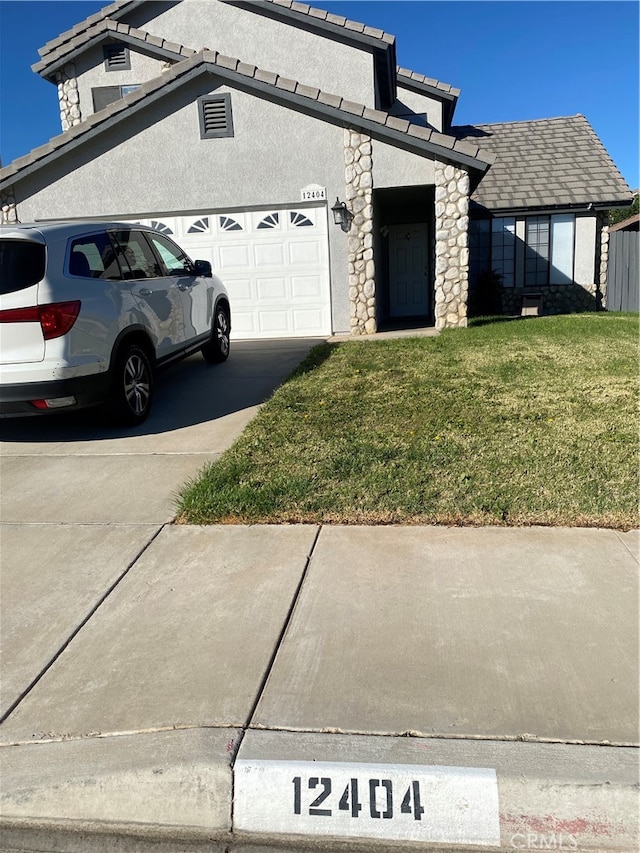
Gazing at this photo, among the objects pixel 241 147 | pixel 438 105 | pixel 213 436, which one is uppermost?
pixel 438 105

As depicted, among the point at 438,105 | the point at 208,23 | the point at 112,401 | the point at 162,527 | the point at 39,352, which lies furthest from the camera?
the point at 438,105

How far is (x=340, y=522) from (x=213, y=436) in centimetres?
235

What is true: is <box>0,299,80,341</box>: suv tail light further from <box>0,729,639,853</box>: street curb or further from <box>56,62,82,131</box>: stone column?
<box>56,62,82,131</box>: stone column

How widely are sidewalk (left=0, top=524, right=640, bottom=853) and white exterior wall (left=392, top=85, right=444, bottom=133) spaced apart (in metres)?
16.6

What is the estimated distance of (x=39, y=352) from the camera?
5781 millimetres

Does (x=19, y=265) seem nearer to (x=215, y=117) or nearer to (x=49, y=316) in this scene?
(x=49, y=316)

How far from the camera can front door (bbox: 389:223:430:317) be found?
17.5 meters

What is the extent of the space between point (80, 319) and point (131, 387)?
1043mm

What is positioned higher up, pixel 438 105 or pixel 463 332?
pixel 438 105

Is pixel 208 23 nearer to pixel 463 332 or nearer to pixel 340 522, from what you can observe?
pixel 463 332

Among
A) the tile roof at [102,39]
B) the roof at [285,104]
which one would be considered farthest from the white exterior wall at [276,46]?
the roof at [285,104]

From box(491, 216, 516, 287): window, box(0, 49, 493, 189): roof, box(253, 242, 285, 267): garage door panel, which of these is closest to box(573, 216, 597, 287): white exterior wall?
box(491, 216, 516, 287): window

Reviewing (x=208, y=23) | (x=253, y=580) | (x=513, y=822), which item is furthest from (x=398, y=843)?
(x=208, y=23)

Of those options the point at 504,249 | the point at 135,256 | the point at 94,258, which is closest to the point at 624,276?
the point at 504,249
